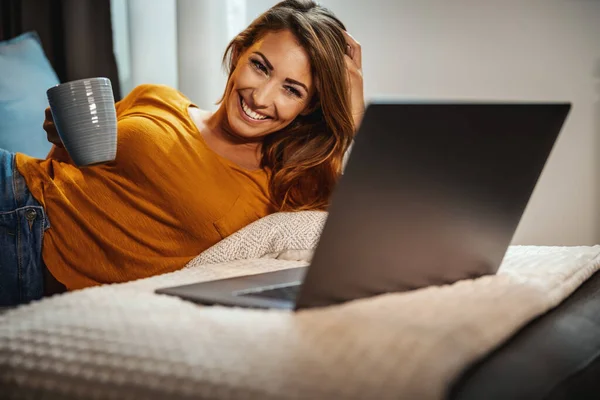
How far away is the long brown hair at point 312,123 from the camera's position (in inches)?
63.7

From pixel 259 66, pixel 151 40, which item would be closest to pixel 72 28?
pixel 151 40

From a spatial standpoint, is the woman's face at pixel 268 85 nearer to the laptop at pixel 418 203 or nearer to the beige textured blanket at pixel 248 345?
the laptop at pixel 418 203

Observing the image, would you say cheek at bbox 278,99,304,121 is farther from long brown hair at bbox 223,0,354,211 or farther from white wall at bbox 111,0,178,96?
white wall at bbox 111,0,178,96

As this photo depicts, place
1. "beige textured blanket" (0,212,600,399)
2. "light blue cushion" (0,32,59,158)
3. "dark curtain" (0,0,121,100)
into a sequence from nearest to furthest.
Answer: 1. "beige textured blanket" (0,212,600,399)
2. "light blue cushion" (0,32,59,158)
3. "dark curtain" (0,0,121,100)

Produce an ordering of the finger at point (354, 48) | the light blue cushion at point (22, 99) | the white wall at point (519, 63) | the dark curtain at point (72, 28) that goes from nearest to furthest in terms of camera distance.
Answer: the finger at point (354, 48), the light blue cushion at point (22, 99), the white wall at point (519, 63), the dark curtain at point (72, 28)

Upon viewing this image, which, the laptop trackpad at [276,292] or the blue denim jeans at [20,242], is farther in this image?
the blue denim jeans at [20,242]

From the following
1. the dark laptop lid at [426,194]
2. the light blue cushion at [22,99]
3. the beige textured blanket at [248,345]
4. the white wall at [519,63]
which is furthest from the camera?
the white wall at [519,63]

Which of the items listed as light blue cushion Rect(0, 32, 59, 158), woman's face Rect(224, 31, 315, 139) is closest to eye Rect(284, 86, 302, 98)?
woman's face Rect(224, 31, 315, 139)

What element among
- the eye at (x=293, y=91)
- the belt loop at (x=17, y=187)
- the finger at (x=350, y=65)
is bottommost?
the belt loop at (x=17, y=187)

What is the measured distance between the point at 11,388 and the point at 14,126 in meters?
1.36

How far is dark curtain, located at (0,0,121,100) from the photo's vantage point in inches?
96.4

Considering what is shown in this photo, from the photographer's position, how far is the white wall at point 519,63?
222 centimetres

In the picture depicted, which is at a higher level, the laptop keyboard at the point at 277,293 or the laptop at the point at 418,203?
the laptop at the point at 418,203

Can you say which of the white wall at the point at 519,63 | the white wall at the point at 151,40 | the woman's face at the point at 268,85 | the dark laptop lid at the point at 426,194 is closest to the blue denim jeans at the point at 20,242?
the woman's face at the point at 268,85
